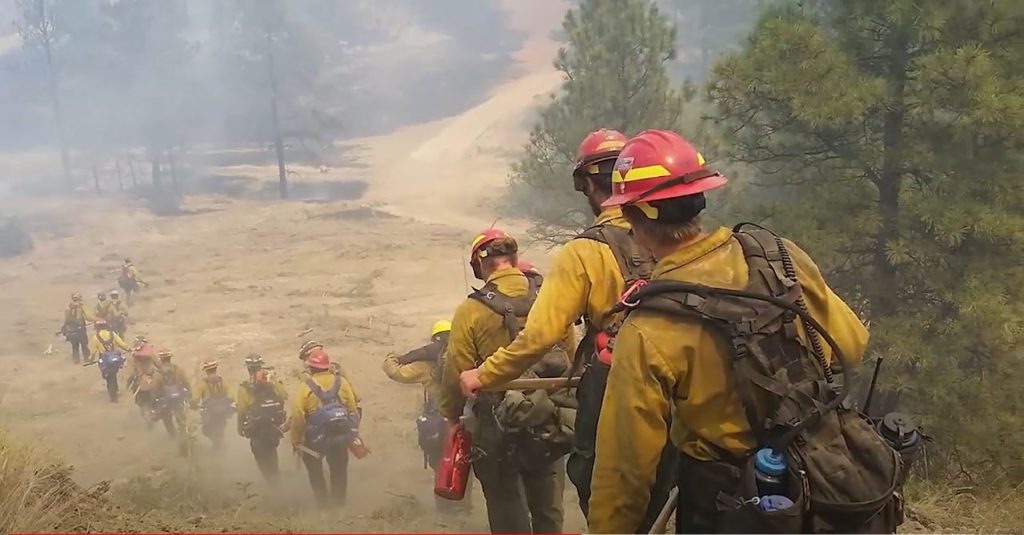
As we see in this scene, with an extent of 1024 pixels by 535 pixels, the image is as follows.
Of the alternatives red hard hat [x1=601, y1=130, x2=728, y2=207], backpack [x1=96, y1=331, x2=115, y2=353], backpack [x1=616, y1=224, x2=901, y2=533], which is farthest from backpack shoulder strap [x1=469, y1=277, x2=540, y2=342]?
backpack [x1=96, y1=331, x2=115, y2=353]

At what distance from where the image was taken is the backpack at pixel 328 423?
19.0 ft

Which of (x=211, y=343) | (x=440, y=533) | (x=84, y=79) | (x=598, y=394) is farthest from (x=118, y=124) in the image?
(x=598, y=394)

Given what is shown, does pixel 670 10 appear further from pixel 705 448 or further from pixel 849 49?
pixel 705 448

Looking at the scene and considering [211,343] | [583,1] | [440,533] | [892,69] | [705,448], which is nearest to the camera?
[705,448]

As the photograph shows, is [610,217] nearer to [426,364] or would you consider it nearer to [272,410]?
[426,364]

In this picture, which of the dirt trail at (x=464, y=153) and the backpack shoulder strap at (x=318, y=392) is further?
the dirt trail at (x=464, y=153)

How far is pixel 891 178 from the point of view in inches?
269

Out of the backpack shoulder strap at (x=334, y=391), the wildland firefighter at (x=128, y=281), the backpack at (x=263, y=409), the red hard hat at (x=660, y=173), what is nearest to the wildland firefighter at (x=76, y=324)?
the wildland firefighter at (x=128, y=281)

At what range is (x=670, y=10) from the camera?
35.5 m

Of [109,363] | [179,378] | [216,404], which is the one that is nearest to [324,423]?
[216,404]

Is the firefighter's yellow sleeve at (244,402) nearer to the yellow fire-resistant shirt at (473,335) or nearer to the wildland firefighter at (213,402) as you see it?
the wildland firefighter at (213,402)

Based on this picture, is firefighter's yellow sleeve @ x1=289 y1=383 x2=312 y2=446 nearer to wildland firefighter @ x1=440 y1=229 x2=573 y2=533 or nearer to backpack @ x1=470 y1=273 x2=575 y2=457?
wildland firefighter @ x1=440 y1=229 x2=573 y2=533

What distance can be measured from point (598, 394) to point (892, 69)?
5.92m

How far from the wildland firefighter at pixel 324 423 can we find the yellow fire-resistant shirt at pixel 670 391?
14.0 ft
